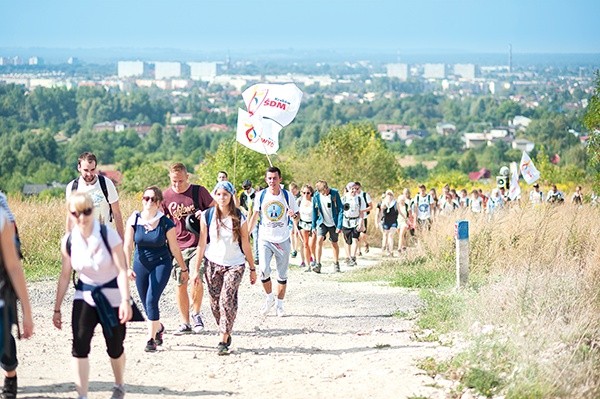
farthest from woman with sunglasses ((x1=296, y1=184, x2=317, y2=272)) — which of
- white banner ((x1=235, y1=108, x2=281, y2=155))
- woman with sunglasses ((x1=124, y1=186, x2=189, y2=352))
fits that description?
woman with sunglasses ((x1=124, y1=186, x2=189, y2=352))

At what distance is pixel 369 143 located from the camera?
70812mm

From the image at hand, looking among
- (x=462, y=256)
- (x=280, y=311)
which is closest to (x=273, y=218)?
(x=280, y=311)

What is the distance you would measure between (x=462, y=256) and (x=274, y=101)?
7.95 m

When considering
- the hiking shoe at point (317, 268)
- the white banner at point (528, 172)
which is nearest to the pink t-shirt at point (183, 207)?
the hiking shoe at point (317, 268)

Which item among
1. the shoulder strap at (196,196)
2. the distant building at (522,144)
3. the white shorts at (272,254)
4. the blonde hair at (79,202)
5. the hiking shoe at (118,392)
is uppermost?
the blonde hair at (79,202)

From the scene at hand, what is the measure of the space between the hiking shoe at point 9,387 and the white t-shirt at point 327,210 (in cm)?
1023

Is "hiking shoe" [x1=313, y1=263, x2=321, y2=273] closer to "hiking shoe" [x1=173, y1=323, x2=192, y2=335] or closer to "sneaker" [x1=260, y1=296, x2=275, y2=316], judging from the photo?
"sneaker" [x1=260, y1=296, x2=275, y2=316]

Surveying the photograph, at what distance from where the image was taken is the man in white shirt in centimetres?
1255

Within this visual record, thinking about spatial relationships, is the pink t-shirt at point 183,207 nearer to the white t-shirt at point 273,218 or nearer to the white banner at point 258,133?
the white t-shirt at point 273,218

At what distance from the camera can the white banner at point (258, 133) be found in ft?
65.5

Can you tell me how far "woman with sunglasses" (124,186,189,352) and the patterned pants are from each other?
0.42 metres

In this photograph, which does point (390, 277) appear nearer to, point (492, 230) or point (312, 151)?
point (492, 230)

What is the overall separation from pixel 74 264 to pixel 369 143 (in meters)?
63.2

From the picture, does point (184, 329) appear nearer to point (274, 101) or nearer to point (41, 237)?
point (41, 237)
